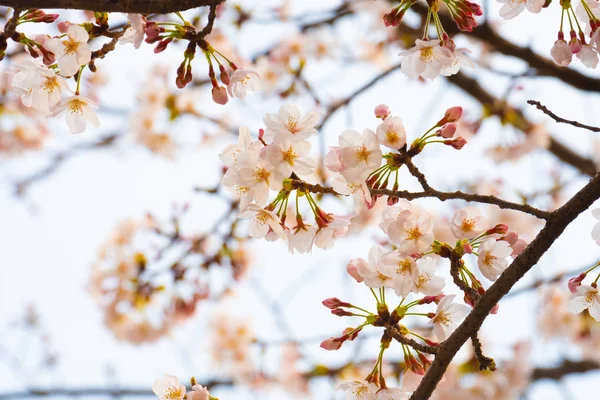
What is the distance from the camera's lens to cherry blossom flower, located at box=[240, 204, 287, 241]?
52.5 inches

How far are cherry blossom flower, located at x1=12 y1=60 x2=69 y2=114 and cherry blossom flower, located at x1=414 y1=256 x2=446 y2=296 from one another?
898mm

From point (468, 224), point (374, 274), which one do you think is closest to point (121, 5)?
point (374, 274)

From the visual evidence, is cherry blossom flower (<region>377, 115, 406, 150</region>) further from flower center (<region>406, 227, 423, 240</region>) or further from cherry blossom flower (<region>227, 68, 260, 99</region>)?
cherry blossom flower (<region>227, 68, 260, 99</region>)

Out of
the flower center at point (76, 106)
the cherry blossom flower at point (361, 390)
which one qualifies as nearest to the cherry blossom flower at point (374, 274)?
the cherry blossom flower at point (361, 390)

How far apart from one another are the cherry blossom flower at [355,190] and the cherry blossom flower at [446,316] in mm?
288

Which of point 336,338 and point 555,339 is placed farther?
point 555,339

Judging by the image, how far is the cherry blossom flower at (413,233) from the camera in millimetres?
1319

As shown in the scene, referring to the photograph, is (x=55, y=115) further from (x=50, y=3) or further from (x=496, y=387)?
(x=496, y=387)

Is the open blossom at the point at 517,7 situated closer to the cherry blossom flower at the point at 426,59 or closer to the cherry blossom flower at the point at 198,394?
the cherry blossom flower at the point at 426,59

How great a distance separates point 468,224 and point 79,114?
96 centimetres

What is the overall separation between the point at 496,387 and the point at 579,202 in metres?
3.49

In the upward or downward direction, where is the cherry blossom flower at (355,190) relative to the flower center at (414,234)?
upward

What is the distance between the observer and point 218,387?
4.79 metres

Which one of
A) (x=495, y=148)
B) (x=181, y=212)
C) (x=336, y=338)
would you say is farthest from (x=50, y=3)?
(x=495, y=148)
